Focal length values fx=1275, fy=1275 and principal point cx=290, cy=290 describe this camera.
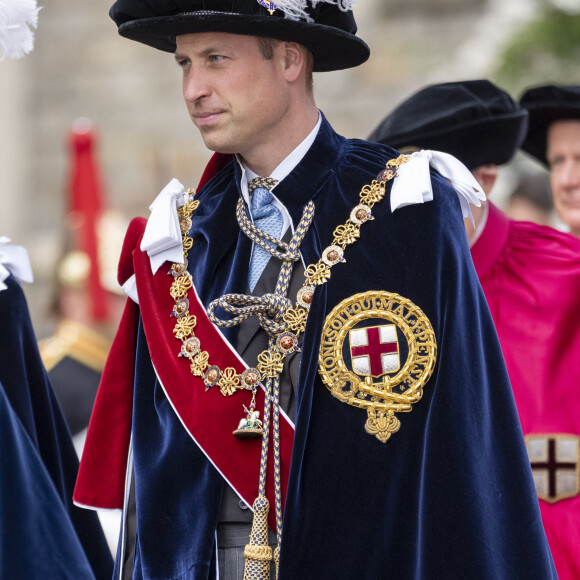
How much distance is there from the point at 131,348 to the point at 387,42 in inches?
264

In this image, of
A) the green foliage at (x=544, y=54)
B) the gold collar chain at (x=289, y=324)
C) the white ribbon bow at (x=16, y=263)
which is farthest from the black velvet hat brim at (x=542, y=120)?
the green foliage at (x=544, y=54)

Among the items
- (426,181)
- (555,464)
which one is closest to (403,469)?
(426,181)

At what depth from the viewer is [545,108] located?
465 centimetres

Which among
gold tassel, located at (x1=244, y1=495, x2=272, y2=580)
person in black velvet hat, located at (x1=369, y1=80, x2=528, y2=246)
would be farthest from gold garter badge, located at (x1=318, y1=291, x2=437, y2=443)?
person in black velvet hat, located at (x1=369, y1=80, x2=528, y2=246)

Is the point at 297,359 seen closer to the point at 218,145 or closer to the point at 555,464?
the point at 218,145

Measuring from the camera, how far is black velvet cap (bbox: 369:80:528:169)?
4.08 metres

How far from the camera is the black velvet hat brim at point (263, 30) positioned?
2.88m

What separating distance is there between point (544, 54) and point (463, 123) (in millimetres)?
4796

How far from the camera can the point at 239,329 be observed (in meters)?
3.01

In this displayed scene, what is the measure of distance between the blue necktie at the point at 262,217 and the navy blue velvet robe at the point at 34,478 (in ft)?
2.62

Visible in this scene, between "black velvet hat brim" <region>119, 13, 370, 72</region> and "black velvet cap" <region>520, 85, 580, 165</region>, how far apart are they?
65.3 inches

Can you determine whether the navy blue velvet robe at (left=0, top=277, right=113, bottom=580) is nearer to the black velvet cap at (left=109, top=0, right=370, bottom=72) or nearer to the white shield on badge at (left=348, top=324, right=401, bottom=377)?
the black velvet cap at (left=109, top=0, right=370, bottom=72)

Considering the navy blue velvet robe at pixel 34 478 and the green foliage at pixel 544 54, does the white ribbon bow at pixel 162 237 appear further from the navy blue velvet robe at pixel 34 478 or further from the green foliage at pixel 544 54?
the green foliage at pixel 544 54

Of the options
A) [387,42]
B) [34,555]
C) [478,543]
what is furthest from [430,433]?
[387,42]
